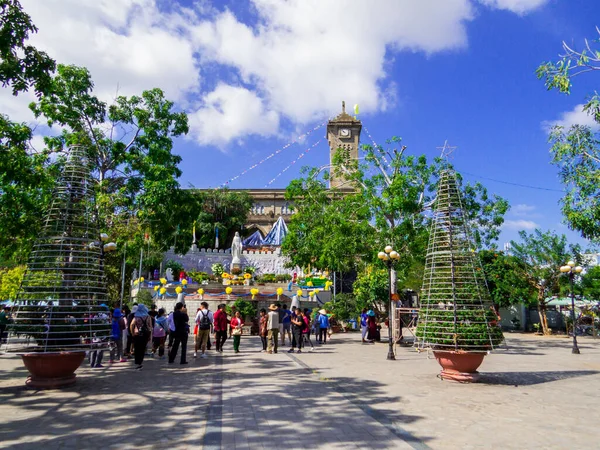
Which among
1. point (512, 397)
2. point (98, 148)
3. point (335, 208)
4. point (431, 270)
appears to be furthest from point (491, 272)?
point (98, 148)

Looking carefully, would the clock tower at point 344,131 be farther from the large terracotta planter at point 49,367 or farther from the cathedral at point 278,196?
the large terracotta planter at point 49,367

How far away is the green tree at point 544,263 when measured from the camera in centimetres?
2491

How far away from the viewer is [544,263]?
25.4 meters

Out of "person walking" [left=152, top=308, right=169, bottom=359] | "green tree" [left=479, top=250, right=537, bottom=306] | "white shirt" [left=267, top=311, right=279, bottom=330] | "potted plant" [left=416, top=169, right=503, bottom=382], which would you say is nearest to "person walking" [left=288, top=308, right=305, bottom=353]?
"white shirt" [left=267, top=311, right=279, bottom=330]

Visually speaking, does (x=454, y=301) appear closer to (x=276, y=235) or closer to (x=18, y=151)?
(x=18, y=151)

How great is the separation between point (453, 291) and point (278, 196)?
4839 centimetres

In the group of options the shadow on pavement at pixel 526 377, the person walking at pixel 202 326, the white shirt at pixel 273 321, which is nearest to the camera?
the shadow on pavement at pixel 526 377

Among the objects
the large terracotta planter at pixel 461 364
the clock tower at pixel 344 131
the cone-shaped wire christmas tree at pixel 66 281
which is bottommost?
the large terracotta planter at pixel 461 364

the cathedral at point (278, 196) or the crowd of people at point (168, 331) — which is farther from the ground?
the cathedral at point (278, 196)

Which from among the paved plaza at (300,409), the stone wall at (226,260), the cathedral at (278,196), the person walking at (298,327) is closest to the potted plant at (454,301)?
the paved plaza at (300,409)

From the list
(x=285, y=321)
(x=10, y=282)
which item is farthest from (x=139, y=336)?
(x=10, y=282)

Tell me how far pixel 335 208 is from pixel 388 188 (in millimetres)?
2607

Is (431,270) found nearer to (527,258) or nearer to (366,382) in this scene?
(366,382)

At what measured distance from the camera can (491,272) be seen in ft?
87.3
